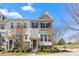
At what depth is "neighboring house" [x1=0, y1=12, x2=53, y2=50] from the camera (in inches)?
192

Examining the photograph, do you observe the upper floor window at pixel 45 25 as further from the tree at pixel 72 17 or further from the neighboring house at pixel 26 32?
the tree at pixel 72 17

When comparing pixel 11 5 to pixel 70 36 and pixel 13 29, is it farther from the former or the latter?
pixel 70 36

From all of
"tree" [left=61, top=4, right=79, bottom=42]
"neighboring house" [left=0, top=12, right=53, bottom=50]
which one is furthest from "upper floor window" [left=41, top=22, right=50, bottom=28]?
"tree" [left=61, top=4, right=79, bottom=42]

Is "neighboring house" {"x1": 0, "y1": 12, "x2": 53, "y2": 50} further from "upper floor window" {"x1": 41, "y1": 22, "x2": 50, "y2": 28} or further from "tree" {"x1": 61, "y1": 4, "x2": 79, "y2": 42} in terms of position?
"tree" {"x1": 61, "y1": 4, "x2": 79, "y2": 42}

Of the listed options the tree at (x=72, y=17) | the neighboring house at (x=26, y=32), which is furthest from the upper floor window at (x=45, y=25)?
the tree at (x=72, y=17)

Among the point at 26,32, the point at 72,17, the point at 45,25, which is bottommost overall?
the point at 26,32

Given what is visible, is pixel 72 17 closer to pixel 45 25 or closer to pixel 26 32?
pixel 45 25

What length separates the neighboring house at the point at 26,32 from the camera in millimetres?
4887

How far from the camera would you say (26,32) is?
491 cm

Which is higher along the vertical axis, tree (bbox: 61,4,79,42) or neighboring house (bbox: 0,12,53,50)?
tree (bbox: 61,4,79,42)

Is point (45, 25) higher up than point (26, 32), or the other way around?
point (45, 25)

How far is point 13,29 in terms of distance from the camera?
4910 mm

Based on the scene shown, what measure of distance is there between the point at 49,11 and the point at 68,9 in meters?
0.30

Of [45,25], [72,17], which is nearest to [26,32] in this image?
[45,25]
